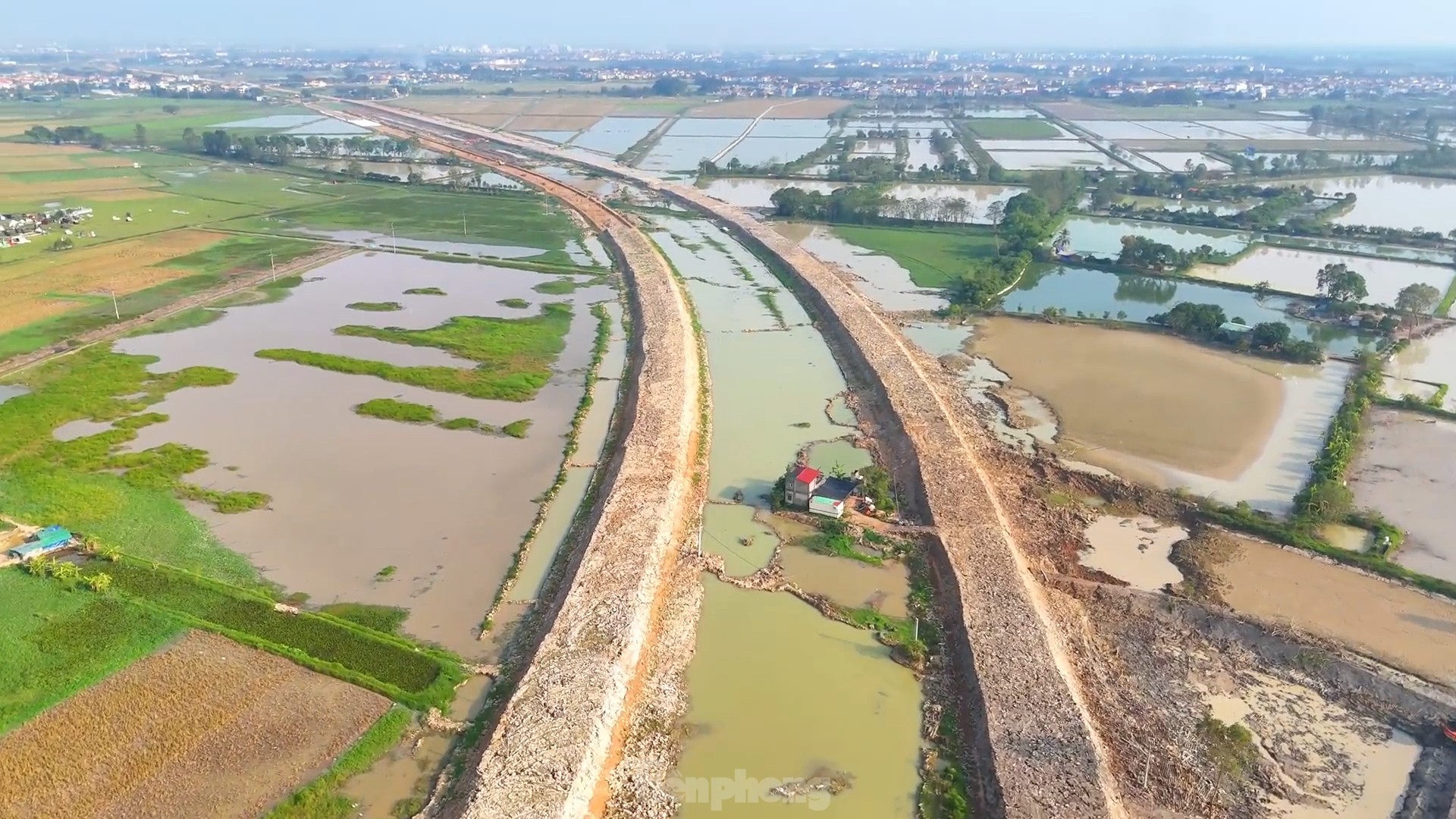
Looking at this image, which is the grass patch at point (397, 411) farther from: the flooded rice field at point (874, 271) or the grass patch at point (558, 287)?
the flooded rice field at point (874, 271)

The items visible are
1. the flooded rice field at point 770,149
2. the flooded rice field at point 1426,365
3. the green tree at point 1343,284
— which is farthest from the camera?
the flooded rice field at point 770,149

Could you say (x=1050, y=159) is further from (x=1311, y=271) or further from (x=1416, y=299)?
(x=1416, y=299)

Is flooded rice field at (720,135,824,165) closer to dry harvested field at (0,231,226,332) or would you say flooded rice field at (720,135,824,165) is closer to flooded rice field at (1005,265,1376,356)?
flooded rice field at (1005,265,1376,356)

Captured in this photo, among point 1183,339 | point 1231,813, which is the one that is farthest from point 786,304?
point 1231,813

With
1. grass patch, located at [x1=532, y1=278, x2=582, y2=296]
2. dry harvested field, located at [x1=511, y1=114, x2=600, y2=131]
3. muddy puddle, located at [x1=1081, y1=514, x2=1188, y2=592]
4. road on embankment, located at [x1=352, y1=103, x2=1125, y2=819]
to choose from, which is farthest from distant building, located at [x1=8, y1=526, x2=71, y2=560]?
dry harvested field, located at [x1=511, y1=114, x2=600, y2=131]

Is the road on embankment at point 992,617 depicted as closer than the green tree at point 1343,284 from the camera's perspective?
Yes

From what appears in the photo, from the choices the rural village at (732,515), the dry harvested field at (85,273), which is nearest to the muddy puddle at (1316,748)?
the rural village at (732,515)
